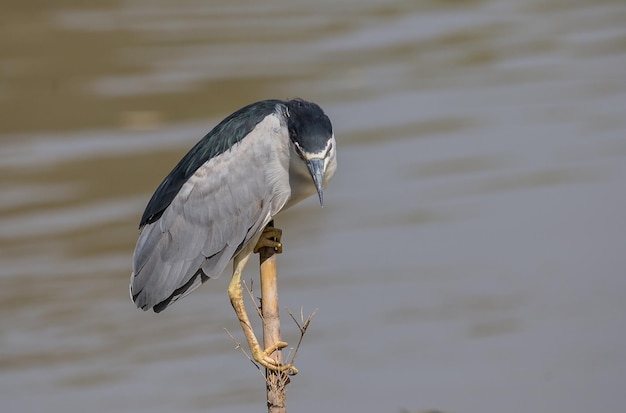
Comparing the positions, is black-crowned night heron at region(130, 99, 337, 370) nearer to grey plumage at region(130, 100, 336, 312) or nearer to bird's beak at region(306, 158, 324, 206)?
grey plumage at region(130, 100, 336, 312)

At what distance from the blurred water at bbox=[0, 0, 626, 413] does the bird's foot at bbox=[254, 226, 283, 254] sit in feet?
8.72

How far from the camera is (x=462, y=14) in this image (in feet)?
48.0

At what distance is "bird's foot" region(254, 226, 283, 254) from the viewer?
5.51m

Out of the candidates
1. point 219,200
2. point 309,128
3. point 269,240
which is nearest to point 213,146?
point 219,200

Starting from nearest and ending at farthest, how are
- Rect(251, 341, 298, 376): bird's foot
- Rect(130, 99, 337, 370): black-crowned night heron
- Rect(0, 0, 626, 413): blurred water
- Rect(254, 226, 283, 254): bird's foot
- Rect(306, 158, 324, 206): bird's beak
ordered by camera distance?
Rect(306, 158, 324, 206): bird's beak, Rect(251, 341, 298, 376): bird's foot, Rect(130, 99, 337, 370): black-crowned night heron, Rect(254, 226, 283, 254): bird's foot, Rect(0, 0, 626, 413): blurred water

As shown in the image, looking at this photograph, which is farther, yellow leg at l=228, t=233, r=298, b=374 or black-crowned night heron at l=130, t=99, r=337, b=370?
black-crowned night heron at l=130, t=99, r=337, b=370

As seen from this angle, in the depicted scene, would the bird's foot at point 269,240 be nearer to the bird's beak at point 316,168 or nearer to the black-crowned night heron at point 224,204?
the black-crowned night heron at point 224,204

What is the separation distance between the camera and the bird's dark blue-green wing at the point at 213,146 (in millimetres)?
5434

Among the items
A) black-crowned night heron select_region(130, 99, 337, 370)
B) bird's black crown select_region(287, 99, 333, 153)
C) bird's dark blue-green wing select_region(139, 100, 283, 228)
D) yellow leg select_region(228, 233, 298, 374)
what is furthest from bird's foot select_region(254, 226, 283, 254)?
bird's black crown select_region(287, 99, 333, 153)

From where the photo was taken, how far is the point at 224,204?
5.57m

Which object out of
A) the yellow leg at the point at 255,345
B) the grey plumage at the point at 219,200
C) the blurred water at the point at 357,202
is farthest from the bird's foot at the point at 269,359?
the blurred water at the point at 357,202

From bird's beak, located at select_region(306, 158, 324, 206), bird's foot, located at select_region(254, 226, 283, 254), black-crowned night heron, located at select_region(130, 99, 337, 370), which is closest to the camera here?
bird's beak, located at select_region(306, 158, 324, 206)

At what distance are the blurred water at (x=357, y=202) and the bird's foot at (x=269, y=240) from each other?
2.66 metres

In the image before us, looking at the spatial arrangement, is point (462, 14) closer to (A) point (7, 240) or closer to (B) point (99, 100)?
(B) point (99, 100)
